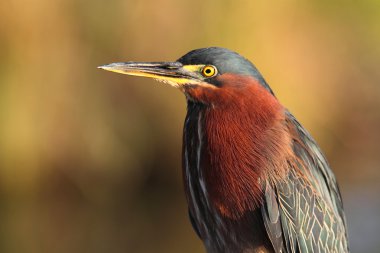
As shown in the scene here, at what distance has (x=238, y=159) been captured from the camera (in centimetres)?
501

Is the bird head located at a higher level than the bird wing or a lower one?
higher

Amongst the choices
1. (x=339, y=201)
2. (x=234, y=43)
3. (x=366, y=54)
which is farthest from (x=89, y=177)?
(x=339, y=201)

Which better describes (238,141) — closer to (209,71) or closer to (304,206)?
(209,71)

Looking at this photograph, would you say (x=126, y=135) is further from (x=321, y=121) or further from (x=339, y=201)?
(x=339, y=201)

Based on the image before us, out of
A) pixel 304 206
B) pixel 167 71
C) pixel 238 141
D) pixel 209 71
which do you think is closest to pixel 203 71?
pixel 209 71

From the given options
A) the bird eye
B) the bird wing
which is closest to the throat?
the bird wing

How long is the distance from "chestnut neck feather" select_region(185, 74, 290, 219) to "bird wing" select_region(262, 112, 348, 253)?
0.36 feet

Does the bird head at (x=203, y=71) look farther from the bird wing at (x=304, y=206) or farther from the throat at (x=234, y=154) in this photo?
the bird wing at (x=304, y=206)

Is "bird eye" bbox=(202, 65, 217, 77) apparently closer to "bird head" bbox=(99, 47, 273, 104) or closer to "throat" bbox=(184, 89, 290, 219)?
"bird head" bbox=(99, 47, 273, 104)

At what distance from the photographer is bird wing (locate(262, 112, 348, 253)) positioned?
5000mm

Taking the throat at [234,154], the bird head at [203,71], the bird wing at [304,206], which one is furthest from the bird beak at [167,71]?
the bird wing at [304,206]

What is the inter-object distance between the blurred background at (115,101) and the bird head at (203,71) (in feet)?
17.4

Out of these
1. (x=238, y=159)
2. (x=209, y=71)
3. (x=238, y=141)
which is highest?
(x=209, y=71)

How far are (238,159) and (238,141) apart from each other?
0.12 meters
